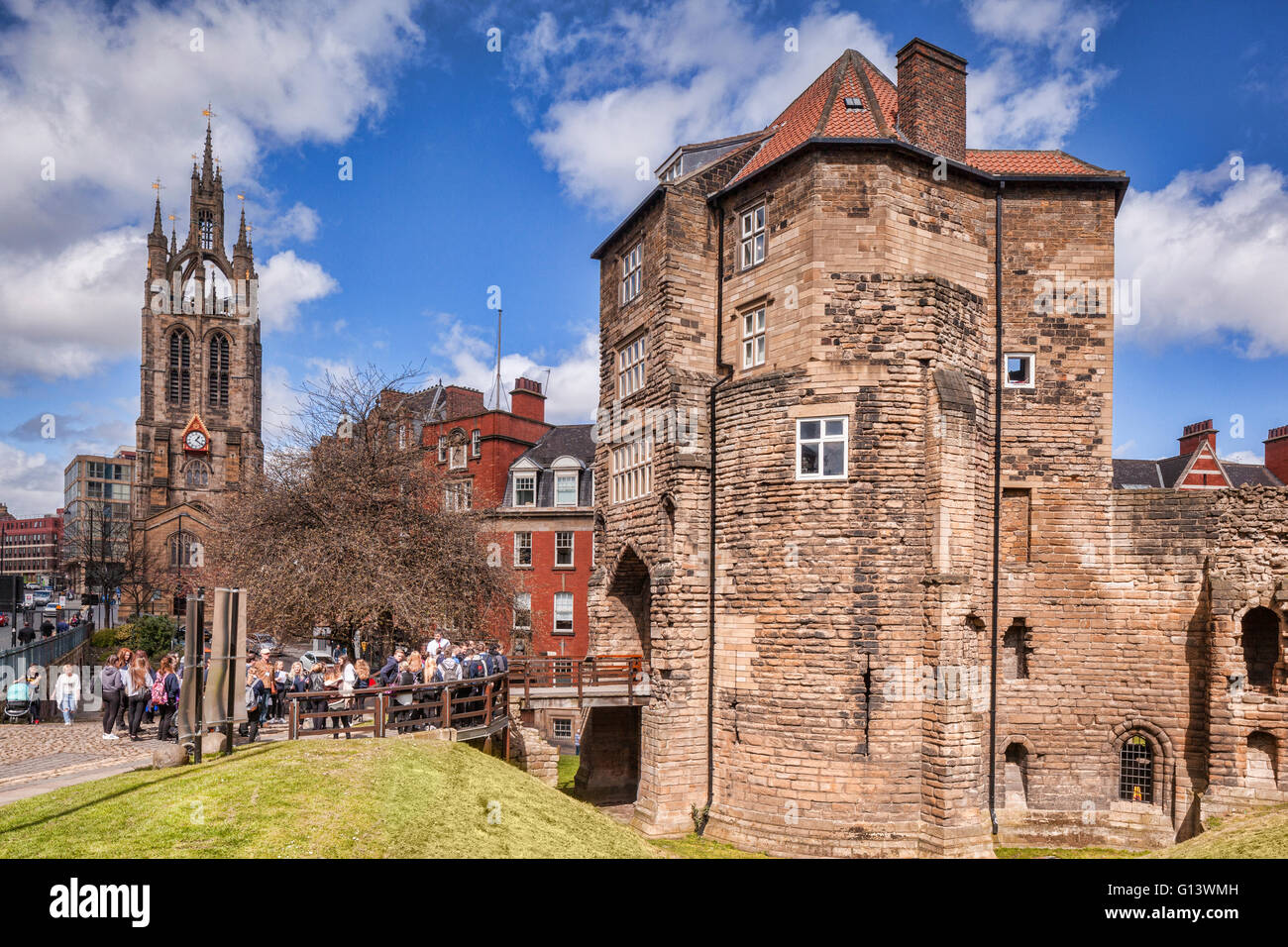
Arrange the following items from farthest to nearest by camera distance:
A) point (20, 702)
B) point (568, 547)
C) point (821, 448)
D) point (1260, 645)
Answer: point (568, 547) → point (20, 702) → point (1260, 645) → point (821, 448)

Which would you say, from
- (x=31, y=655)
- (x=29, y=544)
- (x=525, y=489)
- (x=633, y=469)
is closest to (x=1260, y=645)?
(x=633, y=469)

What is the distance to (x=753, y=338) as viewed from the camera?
2098 centimetres

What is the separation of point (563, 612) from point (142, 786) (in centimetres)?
2588

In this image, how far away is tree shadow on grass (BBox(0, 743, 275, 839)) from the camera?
403 inches

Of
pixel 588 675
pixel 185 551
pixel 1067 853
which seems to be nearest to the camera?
pixel 1067 853

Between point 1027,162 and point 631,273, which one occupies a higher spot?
point 1027,162

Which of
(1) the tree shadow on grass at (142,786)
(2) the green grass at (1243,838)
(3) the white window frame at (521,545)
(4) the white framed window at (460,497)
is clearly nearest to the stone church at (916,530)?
(2) the green grass at (1243,838)

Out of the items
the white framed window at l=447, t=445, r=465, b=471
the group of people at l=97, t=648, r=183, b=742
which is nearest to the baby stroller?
the group of people at l=97, t=648, r=183, b=742

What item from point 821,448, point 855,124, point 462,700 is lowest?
point 462,700

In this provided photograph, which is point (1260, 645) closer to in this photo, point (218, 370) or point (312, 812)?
point (312, 812)

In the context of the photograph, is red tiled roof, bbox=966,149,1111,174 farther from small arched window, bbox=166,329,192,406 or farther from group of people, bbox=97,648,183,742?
small arched window, bbox=166,329,192,406

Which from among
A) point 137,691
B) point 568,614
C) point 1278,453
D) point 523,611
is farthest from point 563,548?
point 1278,453

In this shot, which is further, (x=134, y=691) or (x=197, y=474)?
(x=197, y=474)
